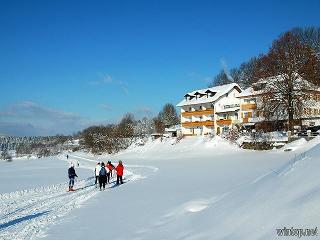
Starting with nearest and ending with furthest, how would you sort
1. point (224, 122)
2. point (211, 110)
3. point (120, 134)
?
point (224, 122), point (211, 110), point (120, 134)

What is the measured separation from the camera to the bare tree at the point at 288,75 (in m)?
40.6

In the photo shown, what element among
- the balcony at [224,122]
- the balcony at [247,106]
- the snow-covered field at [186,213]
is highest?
the balcony at [247,106]

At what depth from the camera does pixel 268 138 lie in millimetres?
43844

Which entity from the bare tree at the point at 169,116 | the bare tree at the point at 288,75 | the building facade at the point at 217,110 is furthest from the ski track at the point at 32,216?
the bare tree at the point at 169,116

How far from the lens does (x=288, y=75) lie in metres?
40.8

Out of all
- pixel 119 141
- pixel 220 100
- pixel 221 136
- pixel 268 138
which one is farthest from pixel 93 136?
pixel 268 138

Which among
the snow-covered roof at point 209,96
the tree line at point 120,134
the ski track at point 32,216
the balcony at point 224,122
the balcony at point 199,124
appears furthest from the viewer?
the tree line at point 120,134

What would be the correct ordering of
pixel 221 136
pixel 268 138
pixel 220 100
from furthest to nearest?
pixel 220 100, pixel 221 136, pixel 268 138

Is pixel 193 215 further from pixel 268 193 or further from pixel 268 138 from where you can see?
pixel 268 138

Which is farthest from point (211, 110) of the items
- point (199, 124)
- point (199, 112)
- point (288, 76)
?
point (288, 76)

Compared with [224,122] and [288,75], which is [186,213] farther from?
[224,122]

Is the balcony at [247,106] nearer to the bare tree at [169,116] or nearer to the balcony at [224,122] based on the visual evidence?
the balcony at [224,122]

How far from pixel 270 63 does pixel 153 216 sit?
33.4 meters

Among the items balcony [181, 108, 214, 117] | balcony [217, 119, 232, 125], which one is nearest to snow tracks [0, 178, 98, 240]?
balcony [217, 119, 232, 125]
